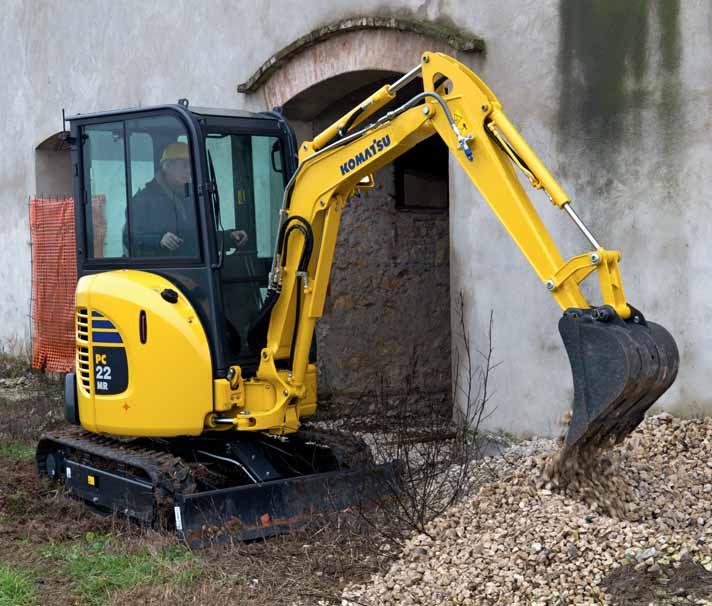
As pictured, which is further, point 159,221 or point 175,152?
point 159,221

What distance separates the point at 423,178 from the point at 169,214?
170 inches

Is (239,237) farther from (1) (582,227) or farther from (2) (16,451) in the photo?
(2) (16,451)

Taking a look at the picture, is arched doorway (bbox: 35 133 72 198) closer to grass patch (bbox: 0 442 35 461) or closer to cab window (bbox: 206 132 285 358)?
grass patch (bbox: 0 442 35 461)

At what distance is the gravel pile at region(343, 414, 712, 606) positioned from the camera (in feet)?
15.8

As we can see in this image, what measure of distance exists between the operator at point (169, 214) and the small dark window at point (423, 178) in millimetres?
3828

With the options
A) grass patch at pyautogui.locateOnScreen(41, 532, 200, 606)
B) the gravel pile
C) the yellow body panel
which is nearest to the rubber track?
the yellow body panel

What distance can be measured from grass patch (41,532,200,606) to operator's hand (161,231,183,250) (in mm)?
1660

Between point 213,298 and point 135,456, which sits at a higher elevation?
point 213,298

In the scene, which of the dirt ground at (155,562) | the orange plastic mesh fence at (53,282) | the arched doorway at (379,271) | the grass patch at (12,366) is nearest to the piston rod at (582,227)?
the dirt ground at (155,562)

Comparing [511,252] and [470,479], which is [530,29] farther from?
[470,479]

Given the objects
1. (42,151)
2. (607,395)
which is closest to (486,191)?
(607,395)

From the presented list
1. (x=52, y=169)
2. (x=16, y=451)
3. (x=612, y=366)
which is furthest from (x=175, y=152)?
(x=52, y=169)

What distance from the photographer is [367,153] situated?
600cm

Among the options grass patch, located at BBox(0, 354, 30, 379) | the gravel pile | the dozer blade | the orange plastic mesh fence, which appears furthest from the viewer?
grass patch, located at BBox(0, 354, 30, 379)
